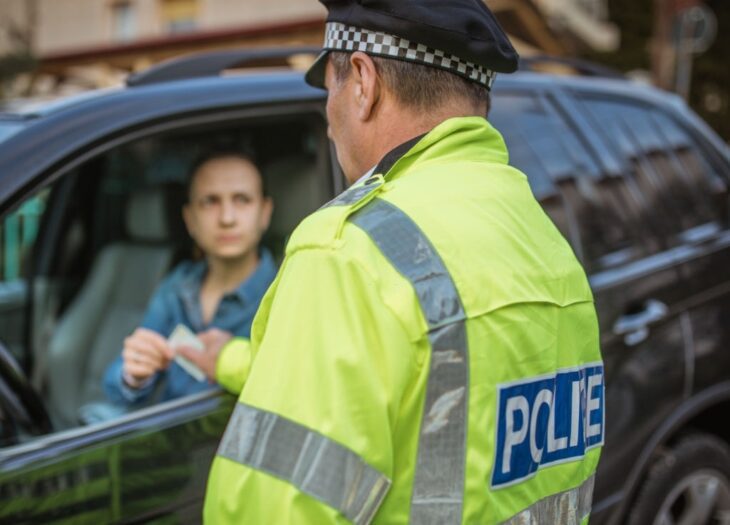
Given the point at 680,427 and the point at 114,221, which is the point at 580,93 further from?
the point at 114,221

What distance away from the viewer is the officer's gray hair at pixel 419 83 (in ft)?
4.19

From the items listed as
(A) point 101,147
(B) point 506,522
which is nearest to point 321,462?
(B) point 506,522

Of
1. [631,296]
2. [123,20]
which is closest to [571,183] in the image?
[631,296]

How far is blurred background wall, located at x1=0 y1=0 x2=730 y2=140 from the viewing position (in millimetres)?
10258

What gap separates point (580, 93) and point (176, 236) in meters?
1.42

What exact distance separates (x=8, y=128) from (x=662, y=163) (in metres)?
2.10

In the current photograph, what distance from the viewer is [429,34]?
1.24 meters

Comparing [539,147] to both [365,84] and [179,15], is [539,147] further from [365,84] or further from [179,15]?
[179,15]

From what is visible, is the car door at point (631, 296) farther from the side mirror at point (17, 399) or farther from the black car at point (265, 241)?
the side mirror at point (17, 399)

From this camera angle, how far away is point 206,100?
6.88 feet

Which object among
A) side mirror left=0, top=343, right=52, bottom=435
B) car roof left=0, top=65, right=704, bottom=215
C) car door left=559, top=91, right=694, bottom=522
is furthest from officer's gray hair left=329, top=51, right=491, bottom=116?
car door left=559, top=91, right=694, bottom=522

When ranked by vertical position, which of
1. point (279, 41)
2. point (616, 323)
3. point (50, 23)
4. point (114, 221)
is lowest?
point (616, 323)

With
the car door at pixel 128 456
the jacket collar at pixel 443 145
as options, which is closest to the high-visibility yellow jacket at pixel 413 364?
the jacket collar at pixel 443 145

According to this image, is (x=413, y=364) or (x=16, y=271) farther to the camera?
(x=16, y=271)
